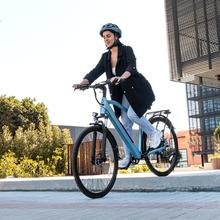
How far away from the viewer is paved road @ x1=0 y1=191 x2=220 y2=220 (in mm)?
3707

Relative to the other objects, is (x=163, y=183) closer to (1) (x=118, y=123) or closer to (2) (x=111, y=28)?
(1) (x=118, y=123)

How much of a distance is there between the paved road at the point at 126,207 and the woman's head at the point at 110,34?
5.87ft

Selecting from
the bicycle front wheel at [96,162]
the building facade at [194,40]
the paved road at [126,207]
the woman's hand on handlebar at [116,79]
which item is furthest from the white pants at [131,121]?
the building facade at [194,40]

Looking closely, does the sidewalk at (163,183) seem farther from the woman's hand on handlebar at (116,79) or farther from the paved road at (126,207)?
the woman's hand on handlebar at (116,79)

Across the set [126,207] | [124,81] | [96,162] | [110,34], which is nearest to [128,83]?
[124,81]

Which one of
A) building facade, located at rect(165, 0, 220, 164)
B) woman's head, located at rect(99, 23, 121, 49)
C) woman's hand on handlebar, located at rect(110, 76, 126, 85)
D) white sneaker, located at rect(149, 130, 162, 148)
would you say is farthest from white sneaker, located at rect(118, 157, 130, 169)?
building facade, located at rect(165, 0, 220, 164)

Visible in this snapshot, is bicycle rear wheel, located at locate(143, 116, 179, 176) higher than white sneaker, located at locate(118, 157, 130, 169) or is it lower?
higher

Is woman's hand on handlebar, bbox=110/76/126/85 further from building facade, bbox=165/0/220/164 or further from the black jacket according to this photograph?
building facade, bbox=165/0/220/164

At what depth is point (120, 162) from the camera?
5.38 meters

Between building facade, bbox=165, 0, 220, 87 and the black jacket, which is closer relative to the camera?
the black jacket

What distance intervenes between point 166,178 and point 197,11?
14047 mm

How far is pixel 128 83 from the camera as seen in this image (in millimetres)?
5406

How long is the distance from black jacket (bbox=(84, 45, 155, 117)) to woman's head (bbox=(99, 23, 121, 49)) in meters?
0.10

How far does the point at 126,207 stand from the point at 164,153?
6.43 ft
